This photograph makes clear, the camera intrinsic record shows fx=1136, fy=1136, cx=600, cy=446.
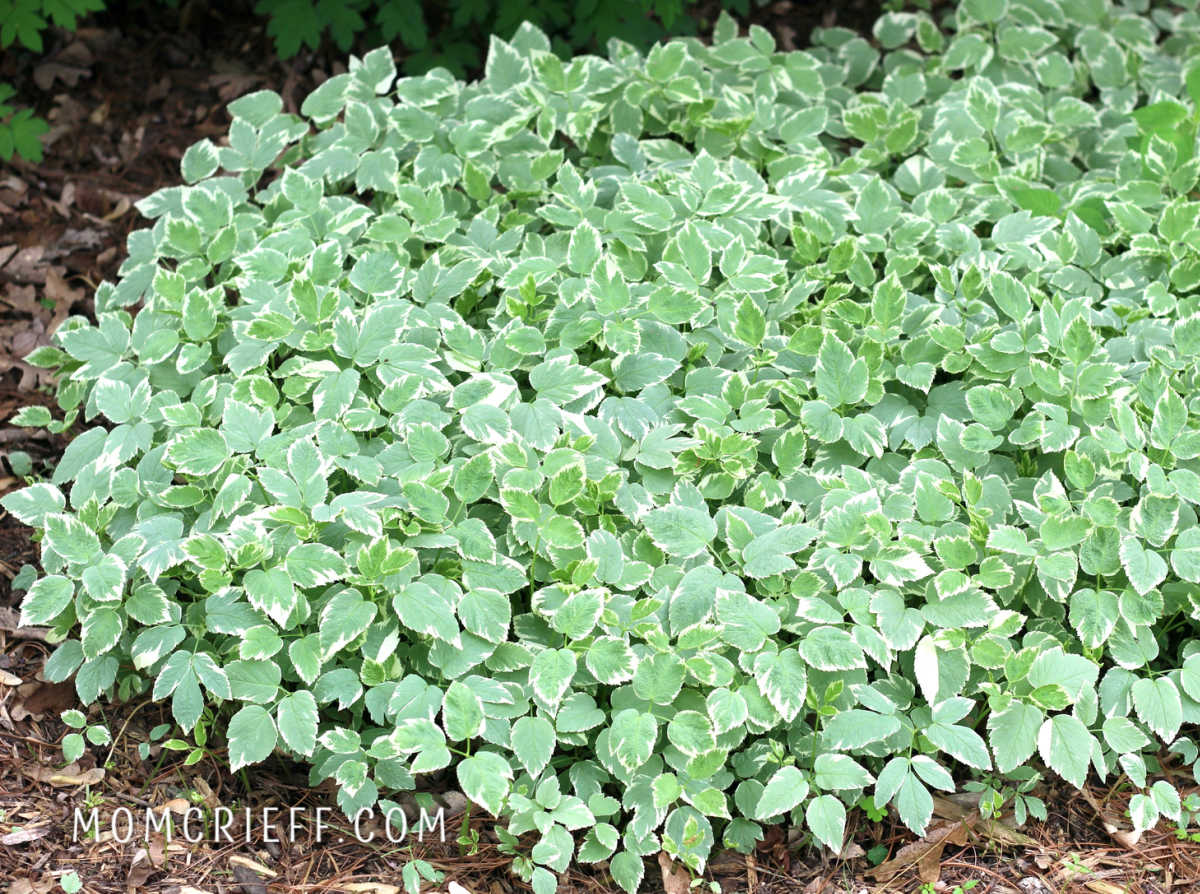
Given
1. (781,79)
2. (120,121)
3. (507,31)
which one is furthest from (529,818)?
(120,121)

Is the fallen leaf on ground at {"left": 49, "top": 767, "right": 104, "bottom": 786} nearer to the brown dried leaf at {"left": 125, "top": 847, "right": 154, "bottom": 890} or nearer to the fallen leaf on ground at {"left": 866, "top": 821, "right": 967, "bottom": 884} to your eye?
the brown dried leaf at {"left": 125, "top": 847, "right": 154, "bottom": 890}

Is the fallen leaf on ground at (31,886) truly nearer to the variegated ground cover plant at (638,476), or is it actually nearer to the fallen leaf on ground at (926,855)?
the variegated ground cover plant at (638,476)

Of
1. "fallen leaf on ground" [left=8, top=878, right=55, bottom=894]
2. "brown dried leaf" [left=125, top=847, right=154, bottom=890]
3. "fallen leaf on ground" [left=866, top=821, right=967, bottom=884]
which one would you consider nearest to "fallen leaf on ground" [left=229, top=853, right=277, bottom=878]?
"brown dried leaf" [left=125, top=847, right=154, bottom=890]

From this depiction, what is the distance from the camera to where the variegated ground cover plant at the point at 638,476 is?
2.29m

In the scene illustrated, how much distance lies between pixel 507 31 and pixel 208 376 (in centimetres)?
183

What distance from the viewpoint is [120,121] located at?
14.1 ft

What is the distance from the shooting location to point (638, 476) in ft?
8.93

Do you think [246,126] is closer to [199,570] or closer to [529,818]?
[199,570]

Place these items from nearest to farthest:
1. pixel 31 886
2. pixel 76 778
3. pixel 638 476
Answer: pixel 31 886 < pixel 76 778 < pixel 638 476

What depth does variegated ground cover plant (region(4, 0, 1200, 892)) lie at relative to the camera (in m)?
2.29

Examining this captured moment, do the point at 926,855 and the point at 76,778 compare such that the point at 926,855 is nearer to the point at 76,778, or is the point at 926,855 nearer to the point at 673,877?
the point at 673,877

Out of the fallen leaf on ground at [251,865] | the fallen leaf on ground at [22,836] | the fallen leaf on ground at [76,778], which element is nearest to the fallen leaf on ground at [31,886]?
the fallen leaf on ground at [22,836]

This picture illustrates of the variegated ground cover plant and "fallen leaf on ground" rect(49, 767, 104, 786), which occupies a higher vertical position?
the variegated ground cover plant

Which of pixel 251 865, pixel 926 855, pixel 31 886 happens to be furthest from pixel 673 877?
pixel 31 886
